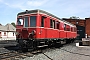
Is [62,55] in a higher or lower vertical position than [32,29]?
lower

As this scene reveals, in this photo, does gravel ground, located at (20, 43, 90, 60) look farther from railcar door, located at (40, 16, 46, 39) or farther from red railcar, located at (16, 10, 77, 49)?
railcar door, located at (40, 16, 46, 39)

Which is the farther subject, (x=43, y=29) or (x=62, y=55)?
(x=43, y=29)

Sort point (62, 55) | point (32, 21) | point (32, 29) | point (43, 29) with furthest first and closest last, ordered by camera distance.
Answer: point (43, 29), point (32, 21), point (32, 29), point (62, 55)

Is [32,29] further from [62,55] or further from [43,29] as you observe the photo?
[62,55]

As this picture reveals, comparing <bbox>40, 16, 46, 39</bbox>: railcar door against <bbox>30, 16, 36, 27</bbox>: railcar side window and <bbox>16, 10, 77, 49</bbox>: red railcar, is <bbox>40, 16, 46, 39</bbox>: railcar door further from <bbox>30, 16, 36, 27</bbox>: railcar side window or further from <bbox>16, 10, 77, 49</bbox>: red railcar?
<bbox>30, 16, 36, 27</bbox>: railcar side window

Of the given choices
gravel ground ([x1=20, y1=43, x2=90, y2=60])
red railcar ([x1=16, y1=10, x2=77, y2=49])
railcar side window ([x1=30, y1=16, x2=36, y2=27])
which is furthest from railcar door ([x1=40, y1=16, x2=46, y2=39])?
gravel ground ([x1=20, y1=43, x2=90, y2=60])

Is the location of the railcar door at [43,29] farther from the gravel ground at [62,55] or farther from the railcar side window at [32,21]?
the gravel ground at [62,55]

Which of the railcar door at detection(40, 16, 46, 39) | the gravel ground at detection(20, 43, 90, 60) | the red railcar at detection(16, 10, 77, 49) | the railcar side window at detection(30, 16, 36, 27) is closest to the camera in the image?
the gravel ground at detection(20, 43, 90, 60)

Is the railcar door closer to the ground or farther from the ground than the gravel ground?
farther from the ground

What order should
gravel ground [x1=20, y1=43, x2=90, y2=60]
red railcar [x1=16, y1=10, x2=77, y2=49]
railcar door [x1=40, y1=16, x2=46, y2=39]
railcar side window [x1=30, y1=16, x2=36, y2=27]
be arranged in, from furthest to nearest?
railcar door [x1=40, y1=16, x2=46, y2=39]
railcar side window [x1=30, y1=16, x2=36, y2=27]
red railcar [x1=16, y1=10, x2=77, y2=49]
gravel ground [x1=20, y1=43, x2=90, y2=60]

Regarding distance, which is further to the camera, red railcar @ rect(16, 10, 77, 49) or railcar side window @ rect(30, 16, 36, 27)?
railcar side window @ rect(30, 16, 36, 27)

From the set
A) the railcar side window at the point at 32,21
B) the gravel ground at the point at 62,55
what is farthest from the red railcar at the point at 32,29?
the gravel ground at the point at 62,55

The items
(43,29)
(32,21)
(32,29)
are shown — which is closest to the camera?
(32,29)

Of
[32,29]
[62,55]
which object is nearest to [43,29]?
[32,29]
